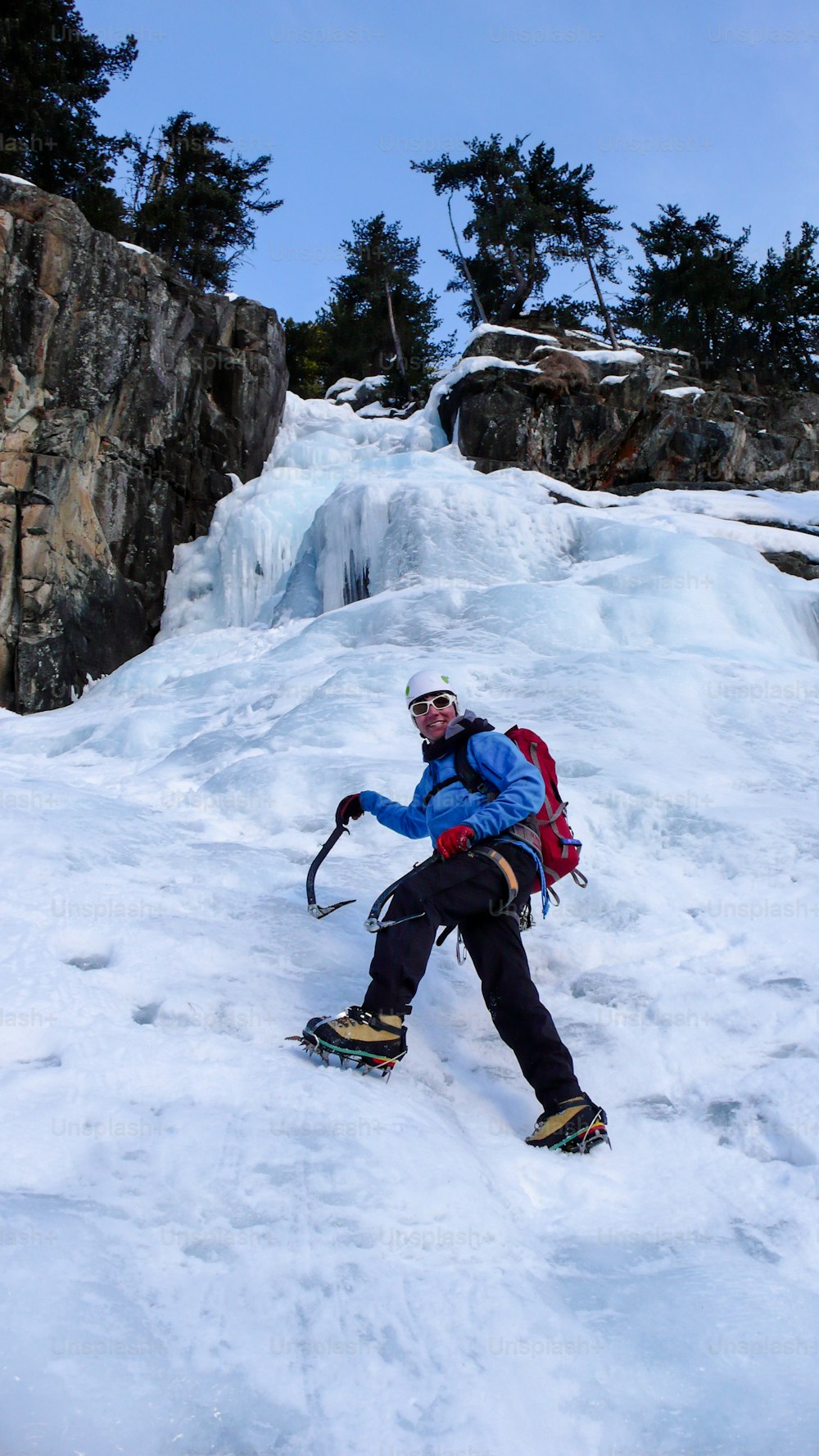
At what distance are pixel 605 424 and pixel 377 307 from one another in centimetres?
1352

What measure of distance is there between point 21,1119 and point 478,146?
28705 millimetres

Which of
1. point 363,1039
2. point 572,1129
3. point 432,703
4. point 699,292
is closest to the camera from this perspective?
point 572,1129

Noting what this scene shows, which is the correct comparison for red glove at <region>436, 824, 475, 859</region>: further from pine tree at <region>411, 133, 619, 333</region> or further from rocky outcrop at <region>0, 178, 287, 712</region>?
pine tree at <region>411, 133, 619, 333</region>

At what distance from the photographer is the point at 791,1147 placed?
268 cm

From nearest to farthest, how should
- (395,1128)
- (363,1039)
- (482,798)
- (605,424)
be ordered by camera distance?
(395,1128) < (363,1039) < (482,798) < (605,424)

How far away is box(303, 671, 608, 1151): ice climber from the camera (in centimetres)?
276

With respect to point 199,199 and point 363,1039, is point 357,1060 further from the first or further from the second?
point 199,199

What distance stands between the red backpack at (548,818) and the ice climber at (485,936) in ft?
0.13

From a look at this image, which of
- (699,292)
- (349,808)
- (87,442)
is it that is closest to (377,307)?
(699,292)

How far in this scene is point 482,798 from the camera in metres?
3.29

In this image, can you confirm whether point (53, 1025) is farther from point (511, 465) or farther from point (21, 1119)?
point (511, 465)

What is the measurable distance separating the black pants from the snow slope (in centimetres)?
23

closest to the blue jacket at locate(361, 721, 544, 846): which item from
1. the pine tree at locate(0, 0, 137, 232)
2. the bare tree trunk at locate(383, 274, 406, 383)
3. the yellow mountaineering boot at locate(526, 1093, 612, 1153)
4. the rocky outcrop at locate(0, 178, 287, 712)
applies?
the yellow mountaineering boot at locate(526, 1093, 612, 1153)

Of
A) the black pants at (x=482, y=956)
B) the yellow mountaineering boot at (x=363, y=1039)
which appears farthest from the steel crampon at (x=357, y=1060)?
the black pants at (x=482, y=956)
